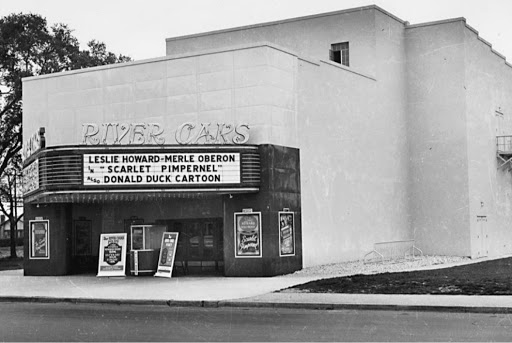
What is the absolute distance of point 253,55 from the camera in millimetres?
25812

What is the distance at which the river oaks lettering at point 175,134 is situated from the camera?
82.1 feet

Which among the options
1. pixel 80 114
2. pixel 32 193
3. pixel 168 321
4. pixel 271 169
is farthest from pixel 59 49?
pixel 168 321

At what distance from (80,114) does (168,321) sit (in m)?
15.6

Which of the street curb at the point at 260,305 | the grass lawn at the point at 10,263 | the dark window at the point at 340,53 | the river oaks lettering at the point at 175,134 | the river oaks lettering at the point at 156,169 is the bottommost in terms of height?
the grass lawn at the point at 10,263

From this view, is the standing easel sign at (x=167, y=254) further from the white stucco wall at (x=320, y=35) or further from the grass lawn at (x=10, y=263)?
the grass lawn at (x=10, y=263)

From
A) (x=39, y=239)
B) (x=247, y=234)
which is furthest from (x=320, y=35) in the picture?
(x=39, y=239)

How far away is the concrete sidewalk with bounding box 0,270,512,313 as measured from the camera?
53.9 feet

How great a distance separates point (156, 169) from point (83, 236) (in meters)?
6.95

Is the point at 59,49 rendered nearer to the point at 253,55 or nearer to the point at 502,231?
the point at 253,55

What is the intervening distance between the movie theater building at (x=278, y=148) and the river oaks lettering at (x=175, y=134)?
0.05m

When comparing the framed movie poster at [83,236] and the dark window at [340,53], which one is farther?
the dark window at [340,53]

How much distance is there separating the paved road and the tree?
29.1 m

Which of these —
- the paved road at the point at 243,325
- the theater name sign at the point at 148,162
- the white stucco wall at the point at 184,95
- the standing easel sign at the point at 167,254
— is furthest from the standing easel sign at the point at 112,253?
the paved road at the point at 243,325

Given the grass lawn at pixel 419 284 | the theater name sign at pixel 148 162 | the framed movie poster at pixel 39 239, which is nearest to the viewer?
the grass lawn at pixel 419 284
